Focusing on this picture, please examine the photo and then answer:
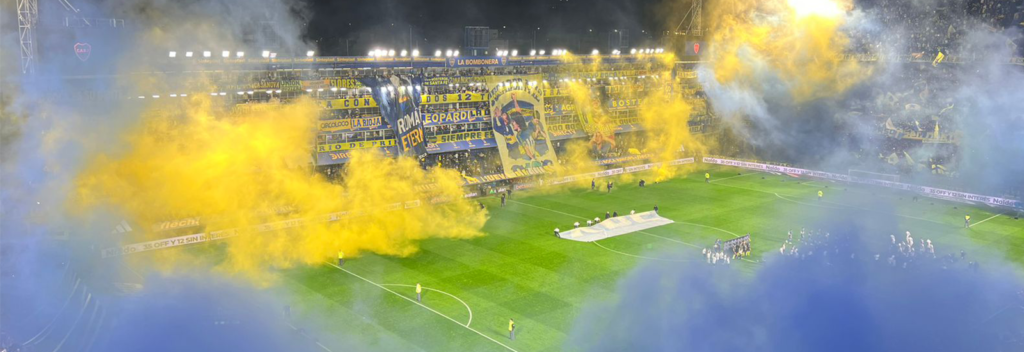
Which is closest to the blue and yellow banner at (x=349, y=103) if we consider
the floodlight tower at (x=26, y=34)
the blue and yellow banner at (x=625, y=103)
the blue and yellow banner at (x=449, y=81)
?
the blue and yellow banner at (x=449, y=81)

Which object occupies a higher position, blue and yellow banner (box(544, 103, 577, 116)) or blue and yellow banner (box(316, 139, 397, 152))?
blue and yellow banner (box(544, 103, 577, 116))

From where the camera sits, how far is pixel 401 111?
177 feet

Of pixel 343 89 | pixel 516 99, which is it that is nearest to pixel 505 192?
pixel 516 99

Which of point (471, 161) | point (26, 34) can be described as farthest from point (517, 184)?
point (26, 34)

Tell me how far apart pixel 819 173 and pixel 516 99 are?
24503mm

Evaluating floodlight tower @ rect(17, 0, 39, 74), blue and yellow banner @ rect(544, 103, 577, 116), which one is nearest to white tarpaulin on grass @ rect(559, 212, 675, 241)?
blue and yellow banner @ rect(544, 103, 577, 116)

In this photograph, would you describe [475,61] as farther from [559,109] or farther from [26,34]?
[26,34]

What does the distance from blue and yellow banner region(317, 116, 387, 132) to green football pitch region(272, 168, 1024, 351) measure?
8979 mm

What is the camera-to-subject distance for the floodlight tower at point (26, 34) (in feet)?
101

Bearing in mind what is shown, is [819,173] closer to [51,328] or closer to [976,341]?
[976,341]

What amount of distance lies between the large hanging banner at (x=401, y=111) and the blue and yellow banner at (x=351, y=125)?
739 mm

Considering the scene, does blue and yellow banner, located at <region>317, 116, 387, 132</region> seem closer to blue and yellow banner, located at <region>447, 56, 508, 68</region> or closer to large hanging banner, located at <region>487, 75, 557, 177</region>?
blue and yellow banner, located at <region>447, 56, 508, 68</region>

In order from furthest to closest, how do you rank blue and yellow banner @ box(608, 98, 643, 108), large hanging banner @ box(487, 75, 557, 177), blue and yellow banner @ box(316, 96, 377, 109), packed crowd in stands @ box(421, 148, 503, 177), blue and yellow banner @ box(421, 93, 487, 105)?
blue and yellow banner @ box(608, 98, 643, 108) < large hanging banner @ box(487, 75, 557, 177) < packed crowd in stands @ box(421, 148, 503, 177) < blue and yellow banner @ box(421, 93, 487, 105) < blue and yellow banner @ box(316, 96, 377, 109)

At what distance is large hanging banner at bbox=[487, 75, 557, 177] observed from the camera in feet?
193
